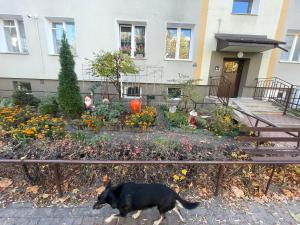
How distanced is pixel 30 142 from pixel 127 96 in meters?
5.73

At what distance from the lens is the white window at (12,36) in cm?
785

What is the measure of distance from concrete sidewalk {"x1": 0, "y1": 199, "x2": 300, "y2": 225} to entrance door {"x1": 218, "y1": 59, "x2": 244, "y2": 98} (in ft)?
21.9

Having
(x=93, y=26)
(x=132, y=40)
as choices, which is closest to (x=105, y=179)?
(x=132, y=40)

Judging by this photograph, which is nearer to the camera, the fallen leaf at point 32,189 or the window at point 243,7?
the fallen leaf at point 32,189

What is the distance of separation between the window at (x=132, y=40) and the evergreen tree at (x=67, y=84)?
307 cm

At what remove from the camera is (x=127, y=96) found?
338 inches

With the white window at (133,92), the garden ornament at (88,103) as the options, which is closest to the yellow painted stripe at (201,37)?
the white window at (133,92)

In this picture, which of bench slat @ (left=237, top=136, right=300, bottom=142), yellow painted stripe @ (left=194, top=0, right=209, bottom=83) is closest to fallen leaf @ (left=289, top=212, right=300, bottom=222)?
bench slat @ (left=237, top=136, right=300, bottom=142)

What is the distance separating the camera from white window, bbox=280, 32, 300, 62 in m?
8.37

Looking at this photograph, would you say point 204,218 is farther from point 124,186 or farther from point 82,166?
point 82,166

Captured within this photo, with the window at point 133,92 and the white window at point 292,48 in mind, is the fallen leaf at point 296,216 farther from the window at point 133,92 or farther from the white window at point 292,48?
the white window at point 292,48

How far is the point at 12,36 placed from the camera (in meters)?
8.04

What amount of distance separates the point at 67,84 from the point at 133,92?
148 inches

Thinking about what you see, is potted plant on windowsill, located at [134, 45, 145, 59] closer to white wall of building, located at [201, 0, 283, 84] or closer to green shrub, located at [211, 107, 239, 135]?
white wall of building, located at [201, 0, 283, 84]
